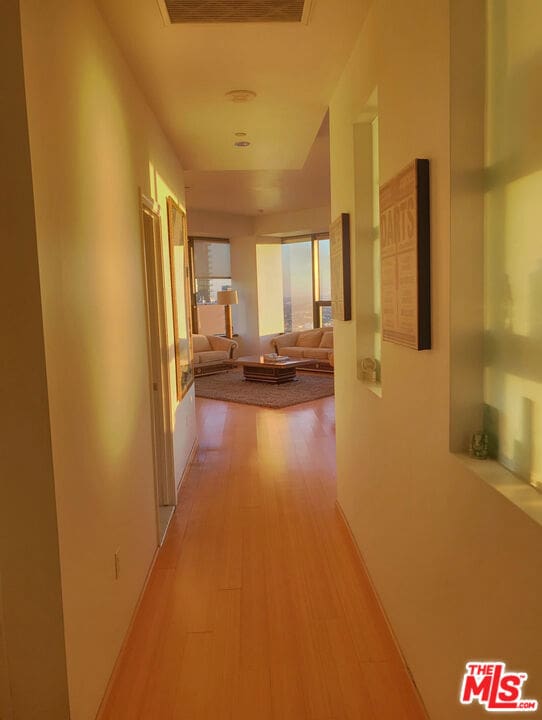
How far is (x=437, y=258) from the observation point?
5.59 feet

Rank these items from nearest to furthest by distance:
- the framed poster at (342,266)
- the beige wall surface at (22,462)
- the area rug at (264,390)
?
1. the beige wall surface at (22,462)
2. the framed poster at (342,266)
3. the area rug at (264,390)

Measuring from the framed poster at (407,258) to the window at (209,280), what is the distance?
9.15m

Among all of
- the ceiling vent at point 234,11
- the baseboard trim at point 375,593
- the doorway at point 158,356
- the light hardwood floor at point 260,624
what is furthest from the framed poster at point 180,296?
the ceiling vent at point 234,11

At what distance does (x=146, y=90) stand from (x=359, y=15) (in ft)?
4.57

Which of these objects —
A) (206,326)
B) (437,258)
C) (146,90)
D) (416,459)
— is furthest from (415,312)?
(206,326)

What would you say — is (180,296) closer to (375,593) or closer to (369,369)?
(369,369)

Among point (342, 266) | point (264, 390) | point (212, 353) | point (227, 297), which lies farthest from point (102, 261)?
point (227, 297)

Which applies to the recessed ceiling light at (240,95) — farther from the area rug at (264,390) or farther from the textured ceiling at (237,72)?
the area rug at (264,390)

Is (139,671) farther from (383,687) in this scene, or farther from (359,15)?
(359,15)

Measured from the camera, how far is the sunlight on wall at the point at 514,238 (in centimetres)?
128

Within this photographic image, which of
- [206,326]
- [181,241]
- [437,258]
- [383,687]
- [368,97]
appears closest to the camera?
[437,258]

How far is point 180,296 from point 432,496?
12.0ft

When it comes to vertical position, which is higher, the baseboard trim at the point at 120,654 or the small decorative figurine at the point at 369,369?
the small decorative figurine at the point at 369,369

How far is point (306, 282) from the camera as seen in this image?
12.0 metres
